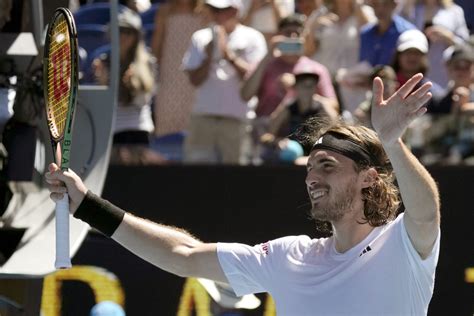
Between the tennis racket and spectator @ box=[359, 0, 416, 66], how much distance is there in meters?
3.91

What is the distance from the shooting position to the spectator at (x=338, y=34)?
29.2 ft

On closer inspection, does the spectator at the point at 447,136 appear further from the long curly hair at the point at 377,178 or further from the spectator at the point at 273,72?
the long curly hair at the point at 377,178

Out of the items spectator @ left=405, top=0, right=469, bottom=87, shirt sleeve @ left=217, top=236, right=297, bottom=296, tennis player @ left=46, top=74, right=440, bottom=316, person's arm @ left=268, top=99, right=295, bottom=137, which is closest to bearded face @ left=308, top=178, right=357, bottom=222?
A: tennis player @ left=46, top=74, right=440, bottom=316

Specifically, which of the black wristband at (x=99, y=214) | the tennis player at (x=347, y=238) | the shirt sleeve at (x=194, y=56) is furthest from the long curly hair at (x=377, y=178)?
the shirt sleeve at (x=194, y=56)

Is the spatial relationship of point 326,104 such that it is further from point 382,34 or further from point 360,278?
point 360,278

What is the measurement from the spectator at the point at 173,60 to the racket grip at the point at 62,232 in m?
4.32

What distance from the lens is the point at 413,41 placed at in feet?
26.5

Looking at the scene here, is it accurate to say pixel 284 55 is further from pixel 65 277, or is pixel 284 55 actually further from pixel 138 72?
pixel 65 277

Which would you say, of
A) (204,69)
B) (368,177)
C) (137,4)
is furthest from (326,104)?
(368,177)

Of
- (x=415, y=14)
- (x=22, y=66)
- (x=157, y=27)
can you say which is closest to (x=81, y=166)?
(x=22, y=66)

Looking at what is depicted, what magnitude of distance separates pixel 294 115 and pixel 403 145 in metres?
4.14

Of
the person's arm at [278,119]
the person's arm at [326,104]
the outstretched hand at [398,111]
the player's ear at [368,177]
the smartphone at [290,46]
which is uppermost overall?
the outstretched hand at [398,111]

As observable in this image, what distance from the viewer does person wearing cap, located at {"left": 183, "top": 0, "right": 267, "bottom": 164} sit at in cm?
827

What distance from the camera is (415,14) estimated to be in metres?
9.28
